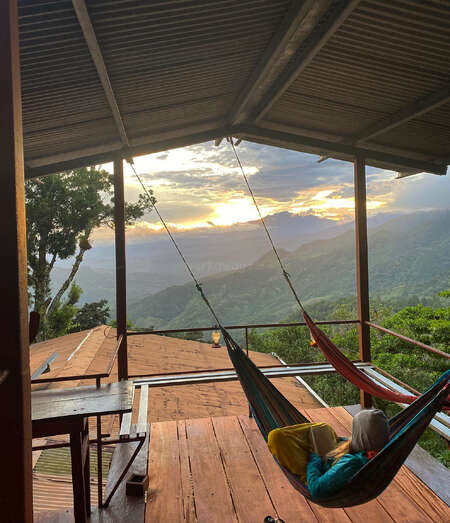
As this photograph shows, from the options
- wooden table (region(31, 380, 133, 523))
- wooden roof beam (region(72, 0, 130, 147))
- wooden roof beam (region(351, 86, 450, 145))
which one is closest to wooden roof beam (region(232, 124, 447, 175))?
wooden roof beam (region(351, 86, 450, 145))

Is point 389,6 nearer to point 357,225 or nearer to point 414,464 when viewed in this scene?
point 357,225

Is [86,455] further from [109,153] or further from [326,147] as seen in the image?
[326,147]

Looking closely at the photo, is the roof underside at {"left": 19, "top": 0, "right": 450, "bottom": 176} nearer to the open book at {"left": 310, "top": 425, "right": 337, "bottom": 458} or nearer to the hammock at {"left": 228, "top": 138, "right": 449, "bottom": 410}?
the hammock at {"left": 228, "top": 138, "right": 449, "bottom": 410}

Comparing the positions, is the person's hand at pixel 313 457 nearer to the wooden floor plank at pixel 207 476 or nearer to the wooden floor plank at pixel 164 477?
the wooden floor plank at pixel 207 476

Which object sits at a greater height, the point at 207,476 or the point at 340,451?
the point at 340,451

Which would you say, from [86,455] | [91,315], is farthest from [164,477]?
[91,315]

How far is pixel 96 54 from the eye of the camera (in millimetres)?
1921

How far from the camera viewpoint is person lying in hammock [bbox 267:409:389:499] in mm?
1396

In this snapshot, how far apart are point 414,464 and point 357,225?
1.99 meters

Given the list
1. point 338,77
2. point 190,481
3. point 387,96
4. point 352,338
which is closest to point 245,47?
point 338,77

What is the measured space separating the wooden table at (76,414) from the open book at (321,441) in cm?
74

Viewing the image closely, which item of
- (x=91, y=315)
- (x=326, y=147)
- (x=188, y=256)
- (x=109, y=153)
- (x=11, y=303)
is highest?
(x=326, y=147)

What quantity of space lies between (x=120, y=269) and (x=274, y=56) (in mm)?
1904

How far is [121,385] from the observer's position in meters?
2.06
